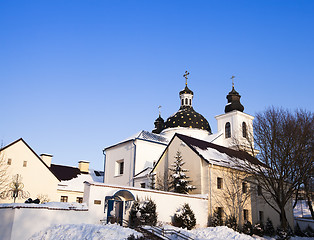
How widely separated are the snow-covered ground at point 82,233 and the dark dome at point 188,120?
28.6 meters

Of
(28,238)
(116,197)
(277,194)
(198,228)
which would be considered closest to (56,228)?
(28,238)

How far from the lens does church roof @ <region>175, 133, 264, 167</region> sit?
2694cm

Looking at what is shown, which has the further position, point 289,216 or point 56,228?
point 289,216

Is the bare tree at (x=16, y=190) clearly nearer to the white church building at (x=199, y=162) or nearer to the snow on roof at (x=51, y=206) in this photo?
the white church building at (x=199, y=162)

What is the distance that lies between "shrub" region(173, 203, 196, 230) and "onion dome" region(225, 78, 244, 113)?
24386mm

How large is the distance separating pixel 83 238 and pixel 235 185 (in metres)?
15.9

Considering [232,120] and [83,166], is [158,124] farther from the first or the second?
[83,166]

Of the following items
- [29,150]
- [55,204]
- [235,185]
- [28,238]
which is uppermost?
[29,150]

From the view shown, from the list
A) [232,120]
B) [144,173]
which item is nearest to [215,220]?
[144,173]

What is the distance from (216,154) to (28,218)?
17467 mm

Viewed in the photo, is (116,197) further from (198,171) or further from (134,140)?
(134,140)

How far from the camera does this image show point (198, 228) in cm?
2323

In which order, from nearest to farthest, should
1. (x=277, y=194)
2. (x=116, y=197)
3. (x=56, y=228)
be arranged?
(x=56, y=228) < (x=116, y=197) < (x=277, y=194)

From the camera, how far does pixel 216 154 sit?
1168 inches
